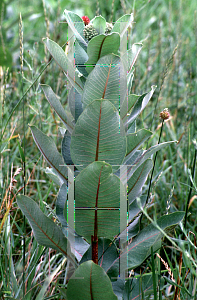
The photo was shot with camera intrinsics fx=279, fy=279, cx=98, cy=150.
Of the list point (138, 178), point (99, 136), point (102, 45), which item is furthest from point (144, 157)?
point (102, 45)

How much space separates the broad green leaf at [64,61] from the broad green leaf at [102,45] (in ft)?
0.17

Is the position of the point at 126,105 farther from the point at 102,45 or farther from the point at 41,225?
the point at 41,225

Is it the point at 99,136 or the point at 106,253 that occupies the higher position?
the point at 99,136

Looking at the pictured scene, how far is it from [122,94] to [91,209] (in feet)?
0.86

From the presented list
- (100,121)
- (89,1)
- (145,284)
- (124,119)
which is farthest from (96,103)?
(89,1)

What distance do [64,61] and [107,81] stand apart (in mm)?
151

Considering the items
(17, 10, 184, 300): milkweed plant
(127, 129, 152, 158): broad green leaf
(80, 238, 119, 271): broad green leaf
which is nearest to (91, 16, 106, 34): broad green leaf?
(17, 10, 184, 300): milkweed plant

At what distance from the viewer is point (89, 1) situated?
3428 mm

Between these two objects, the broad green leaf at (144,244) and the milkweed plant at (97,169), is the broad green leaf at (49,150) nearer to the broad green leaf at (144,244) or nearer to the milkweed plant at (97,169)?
the milkweed plant at (97,169)

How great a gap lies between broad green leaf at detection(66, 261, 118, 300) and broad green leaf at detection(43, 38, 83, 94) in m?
0.40

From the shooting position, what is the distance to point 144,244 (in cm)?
69

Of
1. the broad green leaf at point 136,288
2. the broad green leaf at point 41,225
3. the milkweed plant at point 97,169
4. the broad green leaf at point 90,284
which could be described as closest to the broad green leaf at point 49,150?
the milkweed plant at point 97,169

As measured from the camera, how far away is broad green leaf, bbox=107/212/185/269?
68 centimetres

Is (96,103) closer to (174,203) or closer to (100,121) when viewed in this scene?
(100,121)
